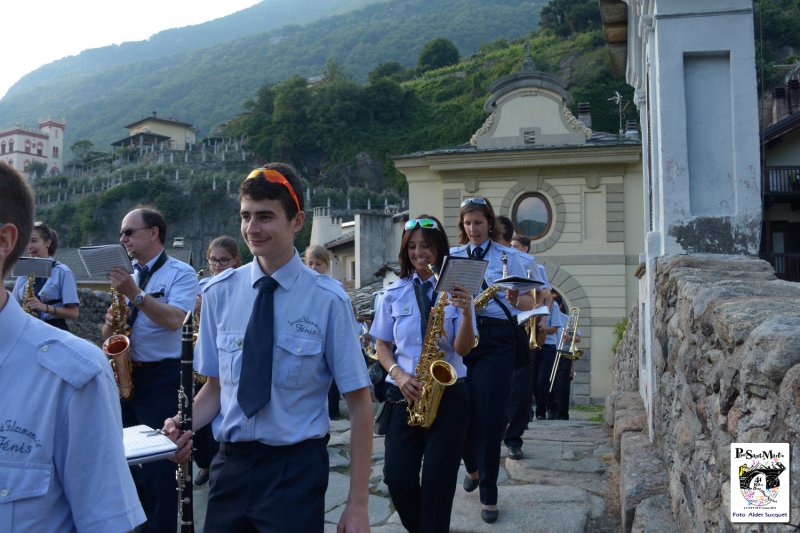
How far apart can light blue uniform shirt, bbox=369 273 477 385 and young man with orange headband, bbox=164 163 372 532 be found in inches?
60.5

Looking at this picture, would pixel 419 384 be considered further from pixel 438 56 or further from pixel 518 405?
pixel 438 56

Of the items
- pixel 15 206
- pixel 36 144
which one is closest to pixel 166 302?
pixel 15 206

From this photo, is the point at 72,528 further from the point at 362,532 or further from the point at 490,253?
the point at 490,253

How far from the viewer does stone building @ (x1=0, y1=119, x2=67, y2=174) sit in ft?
393

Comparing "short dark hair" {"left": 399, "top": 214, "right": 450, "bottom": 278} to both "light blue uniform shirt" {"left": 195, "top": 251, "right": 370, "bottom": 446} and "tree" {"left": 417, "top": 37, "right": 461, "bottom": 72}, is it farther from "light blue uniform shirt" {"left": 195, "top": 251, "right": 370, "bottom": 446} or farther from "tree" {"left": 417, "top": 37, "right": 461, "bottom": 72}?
"tree" {"left": 417, "top": 37, "right": 461, "bottom": 72}

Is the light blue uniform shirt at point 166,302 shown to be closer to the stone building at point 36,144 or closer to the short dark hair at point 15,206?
the short dark hair at point 15,206

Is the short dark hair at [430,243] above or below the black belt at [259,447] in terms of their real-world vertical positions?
above

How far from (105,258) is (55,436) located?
294 cm

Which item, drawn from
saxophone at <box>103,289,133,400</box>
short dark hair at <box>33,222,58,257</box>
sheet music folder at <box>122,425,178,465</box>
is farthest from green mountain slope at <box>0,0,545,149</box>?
sheet music folder at <box>122,425,178,465</box>

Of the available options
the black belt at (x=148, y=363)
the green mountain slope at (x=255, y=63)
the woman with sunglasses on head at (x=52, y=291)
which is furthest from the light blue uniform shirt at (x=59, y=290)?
the green mountain slope at (x=255, y=63)

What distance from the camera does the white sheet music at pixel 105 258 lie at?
14.8ft

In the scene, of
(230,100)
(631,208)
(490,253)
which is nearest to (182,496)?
(490,253)

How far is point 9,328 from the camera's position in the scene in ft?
5.77

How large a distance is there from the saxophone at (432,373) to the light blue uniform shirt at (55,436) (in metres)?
2.69
